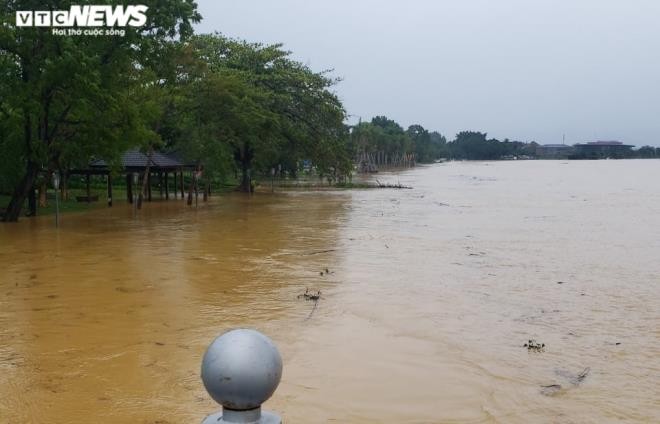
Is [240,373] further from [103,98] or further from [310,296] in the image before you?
[103,98]

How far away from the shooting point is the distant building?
192000mm

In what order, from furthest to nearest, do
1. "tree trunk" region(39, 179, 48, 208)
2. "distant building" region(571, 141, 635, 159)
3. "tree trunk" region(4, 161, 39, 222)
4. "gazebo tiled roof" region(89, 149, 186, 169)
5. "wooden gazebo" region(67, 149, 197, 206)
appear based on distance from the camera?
"distant building" region(571, 141, 635, 159) < "gazebo tiled roof" region(89, 149, 186, 169) < "wooden gazebo" region(67, 149, 197, 206) < "tree trunk" region(39, 179, 48, 208) < "tree trunk" region(4, 161, 39, 222)

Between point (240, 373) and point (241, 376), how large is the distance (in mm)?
13

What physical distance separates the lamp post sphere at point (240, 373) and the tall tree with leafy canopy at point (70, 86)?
19173 mm

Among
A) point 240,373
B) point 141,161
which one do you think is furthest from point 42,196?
point 240,373

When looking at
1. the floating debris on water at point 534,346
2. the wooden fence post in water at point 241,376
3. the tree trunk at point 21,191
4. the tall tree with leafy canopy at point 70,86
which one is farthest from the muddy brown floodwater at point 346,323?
the tall tree with leafy canopy at point 70,86

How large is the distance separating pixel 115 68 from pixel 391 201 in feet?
65.1

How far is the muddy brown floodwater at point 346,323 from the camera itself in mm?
6121

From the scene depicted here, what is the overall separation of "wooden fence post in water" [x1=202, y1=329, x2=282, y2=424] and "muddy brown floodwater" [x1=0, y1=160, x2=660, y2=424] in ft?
11.1

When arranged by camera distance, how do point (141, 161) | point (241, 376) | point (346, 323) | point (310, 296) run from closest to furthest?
point (241, 376)
point (346, 323)
point (310, 296)
point (141, 161)

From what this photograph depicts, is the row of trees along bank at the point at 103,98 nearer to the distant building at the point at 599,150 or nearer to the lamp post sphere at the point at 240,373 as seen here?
the lamp post sphere at the point at 240,373

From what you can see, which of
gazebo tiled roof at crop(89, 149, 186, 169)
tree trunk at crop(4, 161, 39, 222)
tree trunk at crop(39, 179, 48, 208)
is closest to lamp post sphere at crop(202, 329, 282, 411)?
tree trunk at crop(4, 161, 39, 222)

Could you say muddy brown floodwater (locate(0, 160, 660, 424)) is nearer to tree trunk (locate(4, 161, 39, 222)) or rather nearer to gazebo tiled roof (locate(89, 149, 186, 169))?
tree trunk (locate(4, 161, 39, 222))

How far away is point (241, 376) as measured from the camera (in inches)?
95.3
